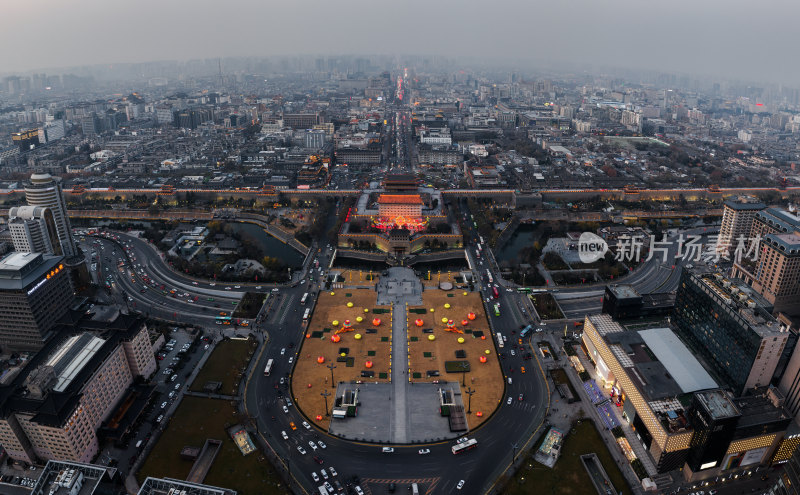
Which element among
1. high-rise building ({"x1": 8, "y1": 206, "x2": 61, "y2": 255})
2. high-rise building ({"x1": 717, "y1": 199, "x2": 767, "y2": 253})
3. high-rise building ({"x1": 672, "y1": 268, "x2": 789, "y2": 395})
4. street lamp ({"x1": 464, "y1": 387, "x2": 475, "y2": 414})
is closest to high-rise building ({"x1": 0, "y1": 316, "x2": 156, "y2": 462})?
high-rise building ({"x1": 8, "y1": 206, "x2": 61, "y2": 255})

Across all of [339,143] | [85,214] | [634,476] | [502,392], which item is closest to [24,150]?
[85,214]

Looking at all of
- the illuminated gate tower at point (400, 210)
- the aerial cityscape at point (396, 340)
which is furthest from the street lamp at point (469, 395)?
the illuminated gate tower at point (400, 210)

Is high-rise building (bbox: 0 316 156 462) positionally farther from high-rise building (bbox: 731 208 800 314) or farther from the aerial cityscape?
high-rise building (bbox: 731 208 800 314)

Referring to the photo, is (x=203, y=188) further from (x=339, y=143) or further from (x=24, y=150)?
(x=24, y=150)

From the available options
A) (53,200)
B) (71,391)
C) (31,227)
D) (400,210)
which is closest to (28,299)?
(71,391)

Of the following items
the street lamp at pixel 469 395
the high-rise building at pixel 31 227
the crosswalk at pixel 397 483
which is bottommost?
the crosswalk at pixel 397 483

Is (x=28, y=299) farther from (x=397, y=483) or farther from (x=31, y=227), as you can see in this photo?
(x=397, y=483)

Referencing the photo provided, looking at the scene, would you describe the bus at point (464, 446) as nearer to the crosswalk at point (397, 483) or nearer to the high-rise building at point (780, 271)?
the crosswalk at point (397, 483)
